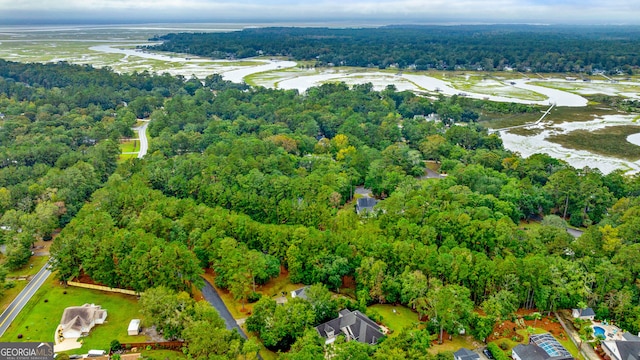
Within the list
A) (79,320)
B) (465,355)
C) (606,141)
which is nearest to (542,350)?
(465,355)

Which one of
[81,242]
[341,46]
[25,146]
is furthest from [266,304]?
[341,46]

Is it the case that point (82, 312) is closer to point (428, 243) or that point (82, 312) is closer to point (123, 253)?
point (123, 253)

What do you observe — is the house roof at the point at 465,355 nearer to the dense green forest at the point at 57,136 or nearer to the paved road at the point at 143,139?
the dense green forest at the point at 57,136

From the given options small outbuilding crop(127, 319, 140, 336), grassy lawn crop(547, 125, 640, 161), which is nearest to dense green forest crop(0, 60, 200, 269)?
small outbuilding crop(127, 319, 140, 336)

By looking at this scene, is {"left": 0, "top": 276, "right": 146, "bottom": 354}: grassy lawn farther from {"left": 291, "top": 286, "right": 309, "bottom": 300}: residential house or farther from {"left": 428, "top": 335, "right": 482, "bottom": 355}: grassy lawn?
{"left": 428, "top": 335, "right": 482, "bottom": 355}: grassy lawn

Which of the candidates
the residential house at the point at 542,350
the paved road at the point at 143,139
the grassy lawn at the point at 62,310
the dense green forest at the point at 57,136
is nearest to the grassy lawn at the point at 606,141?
the residential house at the point at 542,350

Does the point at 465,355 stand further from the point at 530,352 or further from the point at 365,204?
the point at 365,204

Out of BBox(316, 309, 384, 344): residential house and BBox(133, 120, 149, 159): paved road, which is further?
BBox(133, 120, 149, 159): paved road
